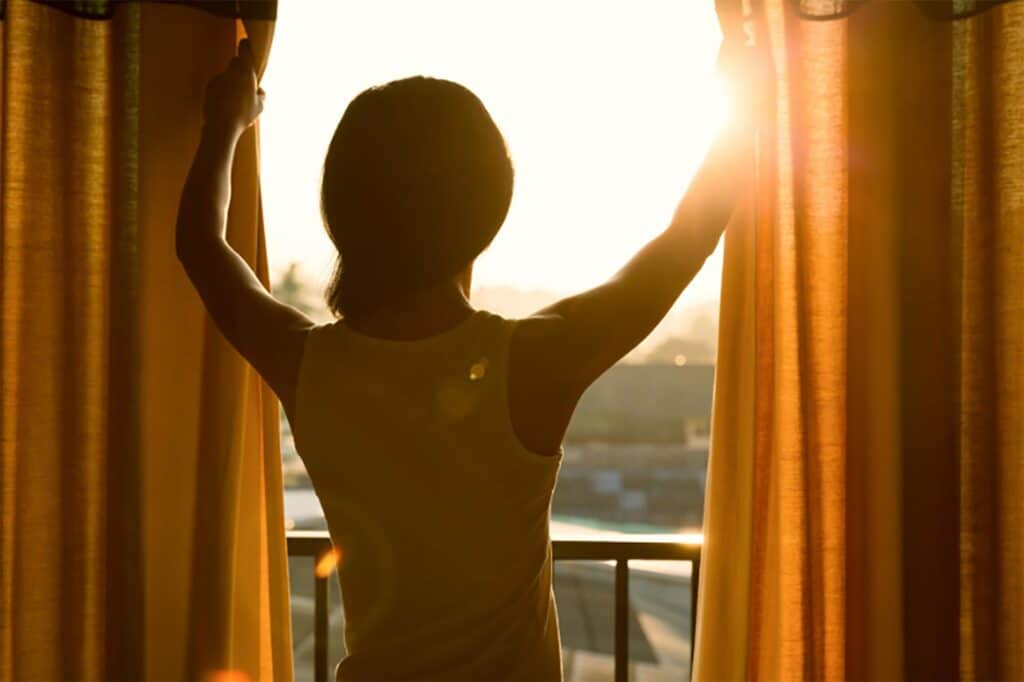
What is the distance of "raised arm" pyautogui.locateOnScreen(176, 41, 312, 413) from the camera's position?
78 cm

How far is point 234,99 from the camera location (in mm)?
1197

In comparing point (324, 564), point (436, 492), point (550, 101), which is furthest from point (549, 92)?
point (436, 492)

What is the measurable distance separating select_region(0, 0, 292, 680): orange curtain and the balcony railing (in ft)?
0.63

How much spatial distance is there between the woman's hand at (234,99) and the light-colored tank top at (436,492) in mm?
619

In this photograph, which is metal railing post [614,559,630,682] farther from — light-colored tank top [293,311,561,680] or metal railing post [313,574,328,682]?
light-colored tank top [293,311,561,680]

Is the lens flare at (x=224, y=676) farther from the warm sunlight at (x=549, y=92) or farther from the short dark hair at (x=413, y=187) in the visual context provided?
the short dark hair at (x=413, y=187)

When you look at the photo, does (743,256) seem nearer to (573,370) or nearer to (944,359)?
(944,359)

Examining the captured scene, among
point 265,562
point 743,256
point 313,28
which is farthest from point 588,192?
point 265,562

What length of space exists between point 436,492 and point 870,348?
973mm

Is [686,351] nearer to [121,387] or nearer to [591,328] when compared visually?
[591,328]

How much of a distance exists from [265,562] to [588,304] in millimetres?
1035

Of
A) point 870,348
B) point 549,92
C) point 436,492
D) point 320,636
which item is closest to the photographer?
point 436,492

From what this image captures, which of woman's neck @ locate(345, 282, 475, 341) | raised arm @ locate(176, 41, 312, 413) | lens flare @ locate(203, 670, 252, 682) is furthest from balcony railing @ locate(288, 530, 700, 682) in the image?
woman's neck @ locate(345, 282, 475, 341)

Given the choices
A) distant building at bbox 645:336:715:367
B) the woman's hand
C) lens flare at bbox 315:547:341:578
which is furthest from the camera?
lens flare at bbox 315:547:341:578
